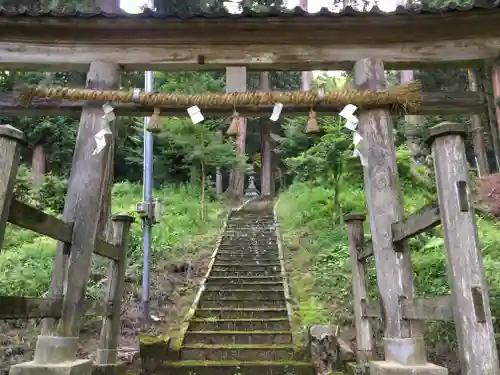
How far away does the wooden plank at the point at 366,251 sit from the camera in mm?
5252

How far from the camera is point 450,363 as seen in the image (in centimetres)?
572

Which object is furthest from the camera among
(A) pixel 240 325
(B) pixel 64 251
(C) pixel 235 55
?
(A) pixel 240 325

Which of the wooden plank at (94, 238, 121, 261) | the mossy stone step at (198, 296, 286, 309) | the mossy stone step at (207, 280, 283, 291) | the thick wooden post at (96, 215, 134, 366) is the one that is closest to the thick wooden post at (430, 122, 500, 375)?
the wooden plank at (94, 238, 121, 261)

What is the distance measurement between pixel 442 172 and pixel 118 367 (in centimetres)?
434

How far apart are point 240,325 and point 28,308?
4344mm

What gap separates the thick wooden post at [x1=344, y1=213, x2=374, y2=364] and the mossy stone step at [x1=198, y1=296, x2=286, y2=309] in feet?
8.44

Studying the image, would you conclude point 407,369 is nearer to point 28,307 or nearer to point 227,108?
point 227,108

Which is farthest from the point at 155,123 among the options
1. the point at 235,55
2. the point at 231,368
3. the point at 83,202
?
the point at 231,368

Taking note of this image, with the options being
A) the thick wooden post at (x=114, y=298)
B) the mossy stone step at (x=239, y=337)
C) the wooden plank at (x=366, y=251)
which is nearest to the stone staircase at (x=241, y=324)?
the mossy stone step at (x=239, y=337)

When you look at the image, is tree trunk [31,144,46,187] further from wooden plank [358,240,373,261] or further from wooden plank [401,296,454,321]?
wooden plank [401,296,454,321]

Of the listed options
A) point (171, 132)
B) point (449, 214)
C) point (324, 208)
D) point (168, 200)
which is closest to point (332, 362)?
point (449, 214)

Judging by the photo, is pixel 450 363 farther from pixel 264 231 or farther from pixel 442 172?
pixel 264 231

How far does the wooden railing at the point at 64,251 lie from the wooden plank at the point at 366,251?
9.93 feet

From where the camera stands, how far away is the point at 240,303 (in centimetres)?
829
